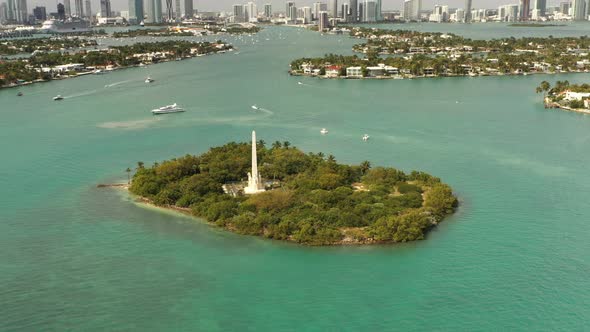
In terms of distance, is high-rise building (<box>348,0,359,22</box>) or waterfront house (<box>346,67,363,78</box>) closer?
waterfront house (<box>346,67,363,78</box>)

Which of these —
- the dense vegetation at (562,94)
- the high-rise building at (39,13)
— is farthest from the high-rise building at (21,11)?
the dense vegetation at (562,94)

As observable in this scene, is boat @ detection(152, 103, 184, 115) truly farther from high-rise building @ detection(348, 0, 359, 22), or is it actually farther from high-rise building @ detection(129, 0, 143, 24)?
high-rise building @ detection(129, 0, 143, 24)

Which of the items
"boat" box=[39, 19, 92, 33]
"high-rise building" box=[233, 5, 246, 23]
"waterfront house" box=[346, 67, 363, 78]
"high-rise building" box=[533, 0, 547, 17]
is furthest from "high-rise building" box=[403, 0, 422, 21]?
"waterfront house" box=[346, 67, 363, 78]

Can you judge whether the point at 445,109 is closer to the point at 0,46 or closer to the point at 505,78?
the point at 505,78

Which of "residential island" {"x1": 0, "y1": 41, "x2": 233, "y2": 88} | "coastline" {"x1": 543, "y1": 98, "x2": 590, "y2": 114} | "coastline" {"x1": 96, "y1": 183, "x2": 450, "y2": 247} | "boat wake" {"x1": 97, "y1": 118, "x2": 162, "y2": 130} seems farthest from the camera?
"residential island" {"x1": 0, "y1": 41, "x2": 233, "y2": 88}

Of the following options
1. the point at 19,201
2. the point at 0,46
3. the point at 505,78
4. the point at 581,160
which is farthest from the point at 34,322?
the point at 0,46

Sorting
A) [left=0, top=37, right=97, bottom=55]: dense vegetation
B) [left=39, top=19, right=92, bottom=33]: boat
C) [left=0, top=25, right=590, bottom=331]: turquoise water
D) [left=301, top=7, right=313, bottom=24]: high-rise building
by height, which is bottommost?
[left=0, top=25, right=590, bottom=331]: turquoise water

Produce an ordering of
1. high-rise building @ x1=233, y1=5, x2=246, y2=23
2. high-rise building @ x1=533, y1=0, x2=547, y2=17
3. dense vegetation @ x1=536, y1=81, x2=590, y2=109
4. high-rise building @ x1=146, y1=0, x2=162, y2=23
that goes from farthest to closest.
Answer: high-rise building @ x1=233, y1=5, x2=246, y2=23, high-rise building @ x1=533, y1=0, x2=547, y2=17, high-rise building @ x1=146, y1=0, x2=162, y2=23, dense vegetation @ x1=536, y1=81, x2=590, y2=109

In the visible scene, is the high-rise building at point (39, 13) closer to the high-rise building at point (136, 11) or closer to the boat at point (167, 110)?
the high-rise building at point (136, 11)
